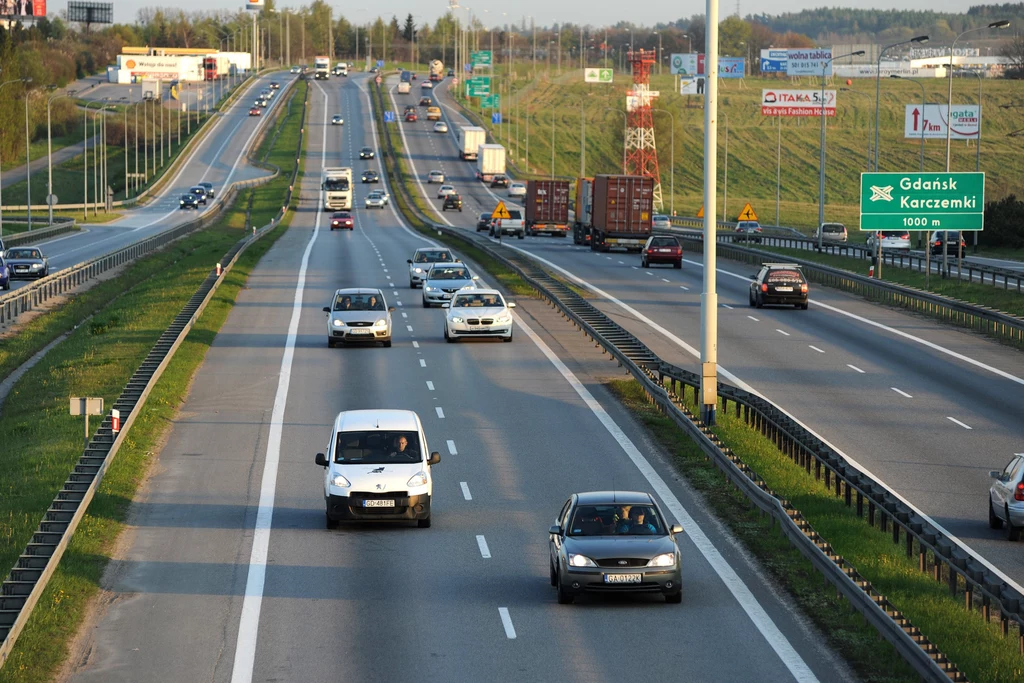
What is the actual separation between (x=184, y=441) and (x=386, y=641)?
14.2m

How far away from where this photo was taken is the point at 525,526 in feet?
75.8

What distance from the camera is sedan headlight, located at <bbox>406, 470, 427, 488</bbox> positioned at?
74.7 feet

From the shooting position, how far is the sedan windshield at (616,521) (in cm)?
1855

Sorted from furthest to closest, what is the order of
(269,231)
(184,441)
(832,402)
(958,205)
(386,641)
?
(269,231) < (958,205) < (832,402) < (184,441) < (386,641)

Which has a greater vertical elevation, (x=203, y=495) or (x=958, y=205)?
(x=958, y=205)

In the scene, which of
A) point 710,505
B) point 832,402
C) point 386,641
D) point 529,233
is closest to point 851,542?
point 710,505

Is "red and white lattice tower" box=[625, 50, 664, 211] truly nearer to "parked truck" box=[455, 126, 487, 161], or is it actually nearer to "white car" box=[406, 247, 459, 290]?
"parked truck" box=[455, 126, 487, 161]

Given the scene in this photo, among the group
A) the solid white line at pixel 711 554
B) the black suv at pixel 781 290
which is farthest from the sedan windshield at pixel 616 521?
the black suv at pixel 781 290

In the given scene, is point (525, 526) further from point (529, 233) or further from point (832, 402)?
point (529, 233)

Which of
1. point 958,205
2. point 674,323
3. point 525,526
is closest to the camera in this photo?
point 525,526

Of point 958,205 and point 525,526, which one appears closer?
point 525,526

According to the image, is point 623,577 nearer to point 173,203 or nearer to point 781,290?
point 781,290

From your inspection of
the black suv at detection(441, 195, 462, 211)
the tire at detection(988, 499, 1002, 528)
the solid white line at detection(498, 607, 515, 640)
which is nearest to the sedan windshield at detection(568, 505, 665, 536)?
the solid white line at detection(498, 607, 515, 640)

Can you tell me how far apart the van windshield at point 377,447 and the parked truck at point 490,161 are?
128 metres
